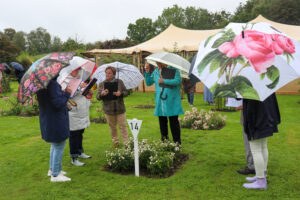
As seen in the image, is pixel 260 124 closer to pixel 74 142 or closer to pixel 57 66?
pixel 57 66

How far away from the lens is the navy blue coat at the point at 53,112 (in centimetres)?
375

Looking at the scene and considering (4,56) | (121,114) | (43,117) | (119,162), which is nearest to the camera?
(43,117)

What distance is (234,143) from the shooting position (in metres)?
5.99

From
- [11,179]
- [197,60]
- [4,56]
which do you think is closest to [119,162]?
[11,179]

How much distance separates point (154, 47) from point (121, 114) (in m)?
13.3

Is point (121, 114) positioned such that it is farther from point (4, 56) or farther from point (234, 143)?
point (4, 56)

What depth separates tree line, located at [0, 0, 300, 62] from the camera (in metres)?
40.9

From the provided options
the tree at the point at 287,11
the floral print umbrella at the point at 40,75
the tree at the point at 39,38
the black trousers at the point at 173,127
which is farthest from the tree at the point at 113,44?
the tree at the point at 39,38

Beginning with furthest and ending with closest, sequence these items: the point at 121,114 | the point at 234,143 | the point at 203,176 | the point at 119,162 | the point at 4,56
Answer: the point at 4,56 → the point at 234,143 → the point at 121,114 → the point at 119,162 → the point at 203,176

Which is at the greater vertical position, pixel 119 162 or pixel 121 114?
pixel 121 114

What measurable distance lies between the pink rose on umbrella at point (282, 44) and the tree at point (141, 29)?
213 ft

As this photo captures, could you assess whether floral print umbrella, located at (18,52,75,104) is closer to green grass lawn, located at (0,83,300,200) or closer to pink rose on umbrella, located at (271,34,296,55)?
green grass lawn, located at (0,83,300,200)

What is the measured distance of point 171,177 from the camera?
419 cm

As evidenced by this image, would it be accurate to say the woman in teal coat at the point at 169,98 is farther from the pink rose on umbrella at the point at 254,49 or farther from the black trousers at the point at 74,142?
the pink rose on umbrella at the point at 254,49
